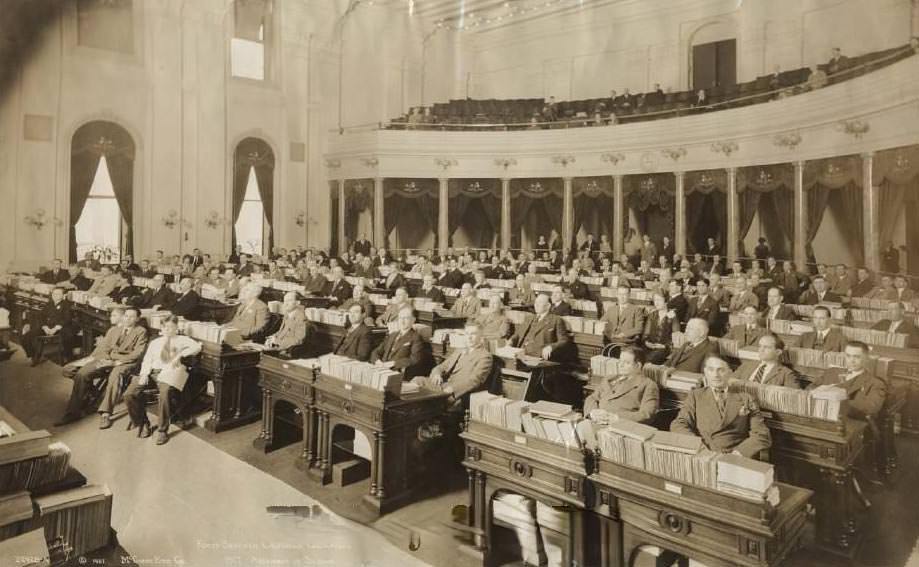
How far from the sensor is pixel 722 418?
3018 mm

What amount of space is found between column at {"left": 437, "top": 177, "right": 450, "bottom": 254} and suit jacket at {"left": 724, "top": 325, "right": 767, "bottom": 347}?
1053 centimetres

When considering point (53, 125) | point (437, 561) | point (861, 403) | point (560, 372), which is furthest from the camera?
point (53, 125)

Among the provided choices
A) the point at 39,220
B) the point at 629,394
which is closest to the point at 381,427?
the point at 629,394

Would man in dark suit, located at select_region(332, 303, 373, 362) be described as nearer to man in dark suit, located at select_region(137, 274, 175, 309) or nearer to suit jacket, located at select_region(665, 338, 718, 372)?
suit jacket, located at select_region(665, 338, 718, 372)

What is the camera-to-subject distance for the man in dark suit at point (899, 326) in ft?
14.9

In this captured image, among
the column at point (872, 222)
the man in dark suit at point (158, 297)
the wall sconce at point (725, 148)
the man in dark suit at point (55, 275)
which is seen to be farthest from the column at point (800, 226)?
the man in dark suit at point (55, 275)

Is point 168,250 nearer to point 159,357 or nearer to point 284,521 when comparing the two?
point 159,357

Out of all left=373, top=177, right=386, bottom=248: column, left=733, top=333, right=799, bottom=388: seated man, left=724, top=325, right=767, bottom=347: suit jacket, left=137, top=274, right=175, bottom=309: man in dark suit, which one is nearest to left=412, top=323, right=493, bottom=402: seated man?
left=733, top=333, right=799, bottom=388: seated man

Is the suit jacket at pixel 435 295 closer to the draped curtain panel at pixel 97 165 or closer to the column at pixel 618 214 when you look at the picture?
the column at pixel 618 214

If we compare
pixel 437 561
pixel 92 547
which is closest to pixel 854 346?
pixel 437 561

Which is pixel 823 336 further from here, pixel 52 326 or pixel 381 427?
pixel 52 326

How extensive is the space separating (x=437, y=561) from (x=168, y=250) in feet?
39.4

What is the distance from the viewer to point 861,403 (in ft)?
11.5

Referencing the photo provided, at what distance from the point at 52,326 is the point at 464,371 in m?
5.34
